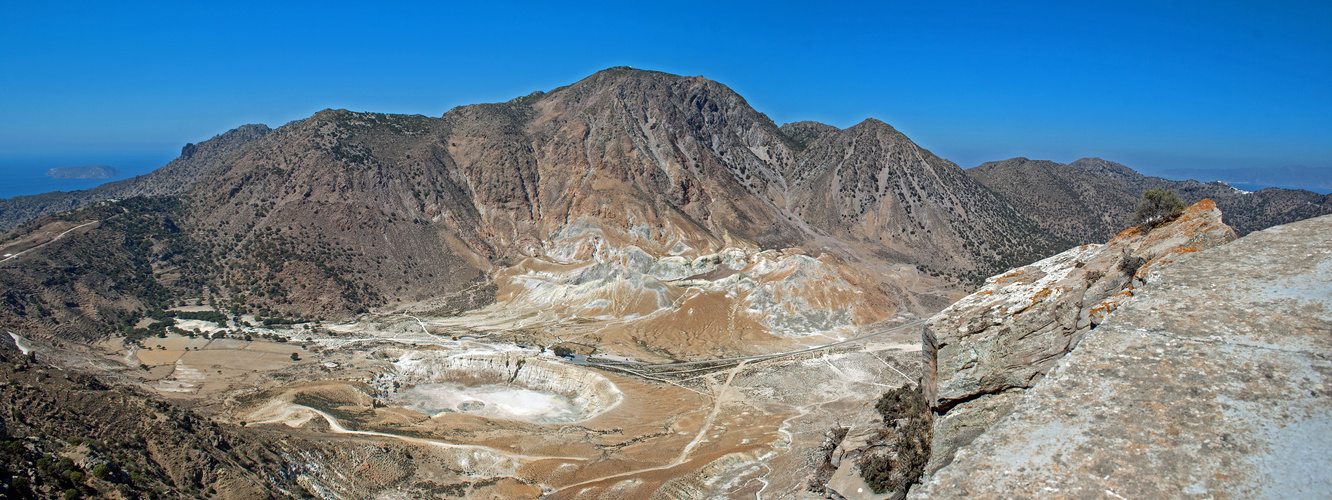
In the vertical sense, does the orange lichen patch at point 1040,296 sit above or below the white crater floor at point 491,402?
above

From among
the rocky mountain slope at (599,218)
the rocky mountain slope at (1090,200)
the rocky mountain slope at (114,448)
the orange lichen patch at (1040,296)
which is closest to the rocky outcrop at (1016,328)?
the orange lichen patch at (1040,296)

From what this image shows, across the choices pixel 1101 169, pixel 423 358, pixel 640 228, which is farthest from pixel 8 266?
pixel 1101 169

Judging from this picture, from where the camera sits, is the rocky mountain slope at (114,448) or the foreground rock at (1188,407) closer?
the foreground rock at (1188,407)

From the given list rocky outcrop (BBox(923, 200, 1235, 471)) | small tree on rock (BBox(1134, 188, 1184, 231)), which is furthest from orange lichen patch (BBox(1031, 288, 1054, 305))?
small tree on rock (BBox(1134, 188, 1184, 231))

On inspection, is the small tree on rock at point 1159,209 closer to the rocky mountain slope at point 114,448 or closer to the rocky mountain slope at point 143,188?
the rocky mountain slope at point 114,448

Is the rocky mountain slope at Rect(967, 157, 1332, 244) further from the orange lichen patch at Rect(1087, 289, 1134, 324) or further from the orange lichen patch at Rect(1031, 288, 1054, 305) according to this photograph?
the orange lichen patch at Rect(1087, 289, 1134, 324)

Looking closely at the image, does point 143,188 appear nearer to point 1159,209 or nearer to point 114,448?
point 114,448

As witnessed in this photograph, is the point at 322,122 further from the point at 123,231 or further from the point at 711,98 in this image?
the point at 711,98
